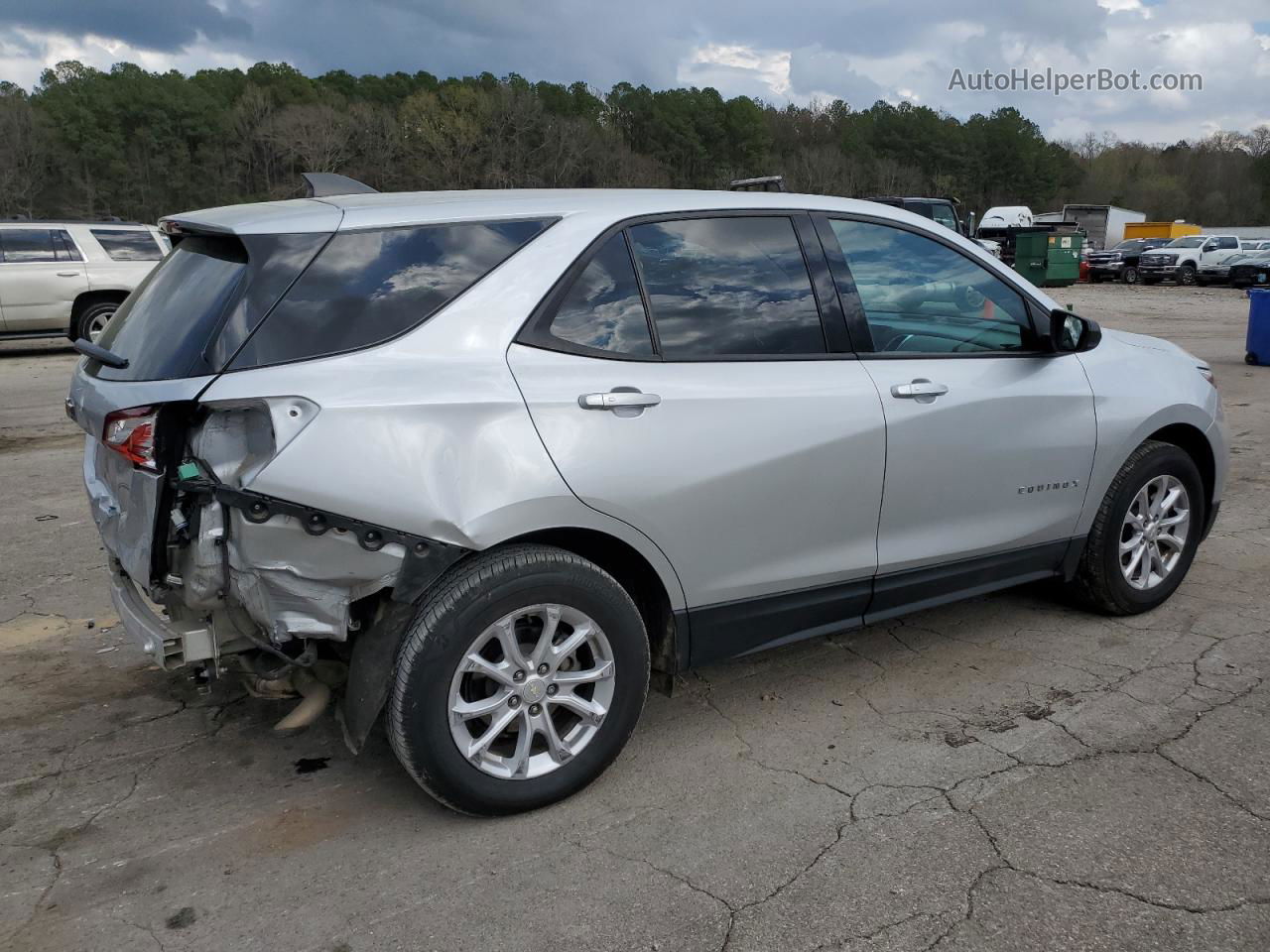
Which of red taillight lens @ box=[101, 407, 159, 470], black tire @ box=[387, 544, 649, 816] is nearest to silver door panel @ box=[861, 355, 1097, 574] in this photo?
black tire @ box=[387, 544, 649, 816]

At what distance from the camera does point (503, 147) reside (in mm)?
78125

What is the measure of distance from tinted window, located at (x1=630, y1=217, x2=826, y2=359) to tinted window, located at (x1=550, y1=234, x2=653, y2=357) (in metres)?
0.06

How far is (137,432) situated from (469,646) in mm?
1041

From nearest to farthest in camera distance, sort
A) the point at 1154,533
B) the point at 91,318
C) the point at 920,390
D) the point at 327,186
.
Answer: the point at 920,390, the point at 327,186, the point at 1154,533, the point at 91,318

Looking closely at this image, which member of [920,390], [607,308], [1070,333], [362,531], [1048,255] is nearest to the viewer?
[362,531]

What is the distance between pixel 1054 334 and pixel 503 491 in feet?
7.90

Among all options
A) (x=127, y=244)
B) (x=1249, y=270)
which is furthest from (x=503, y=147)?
(x=127, y=244)

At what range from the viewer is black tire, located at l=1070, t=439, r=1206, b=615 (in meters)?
4.27

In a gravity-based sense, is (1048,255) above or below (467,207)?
below

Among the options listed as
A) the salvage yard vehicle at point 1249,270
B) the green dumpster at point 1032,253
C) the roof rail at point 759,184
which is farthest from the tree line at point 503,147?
the roof rail at point 759,184

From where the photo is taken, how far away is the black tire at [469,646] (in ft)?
9.06

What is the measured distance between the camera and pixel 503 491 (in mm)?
2807

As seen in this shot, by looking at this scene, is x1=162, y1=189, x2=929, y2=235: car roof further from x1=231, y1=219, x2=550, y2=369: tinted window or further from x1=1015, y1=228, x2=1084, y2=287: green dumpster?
x1=1015, y1=228, x2=1084, y2=287: green dumpster

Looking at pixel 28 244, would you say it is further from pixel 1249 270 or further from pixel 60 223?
pixel 1249 270
